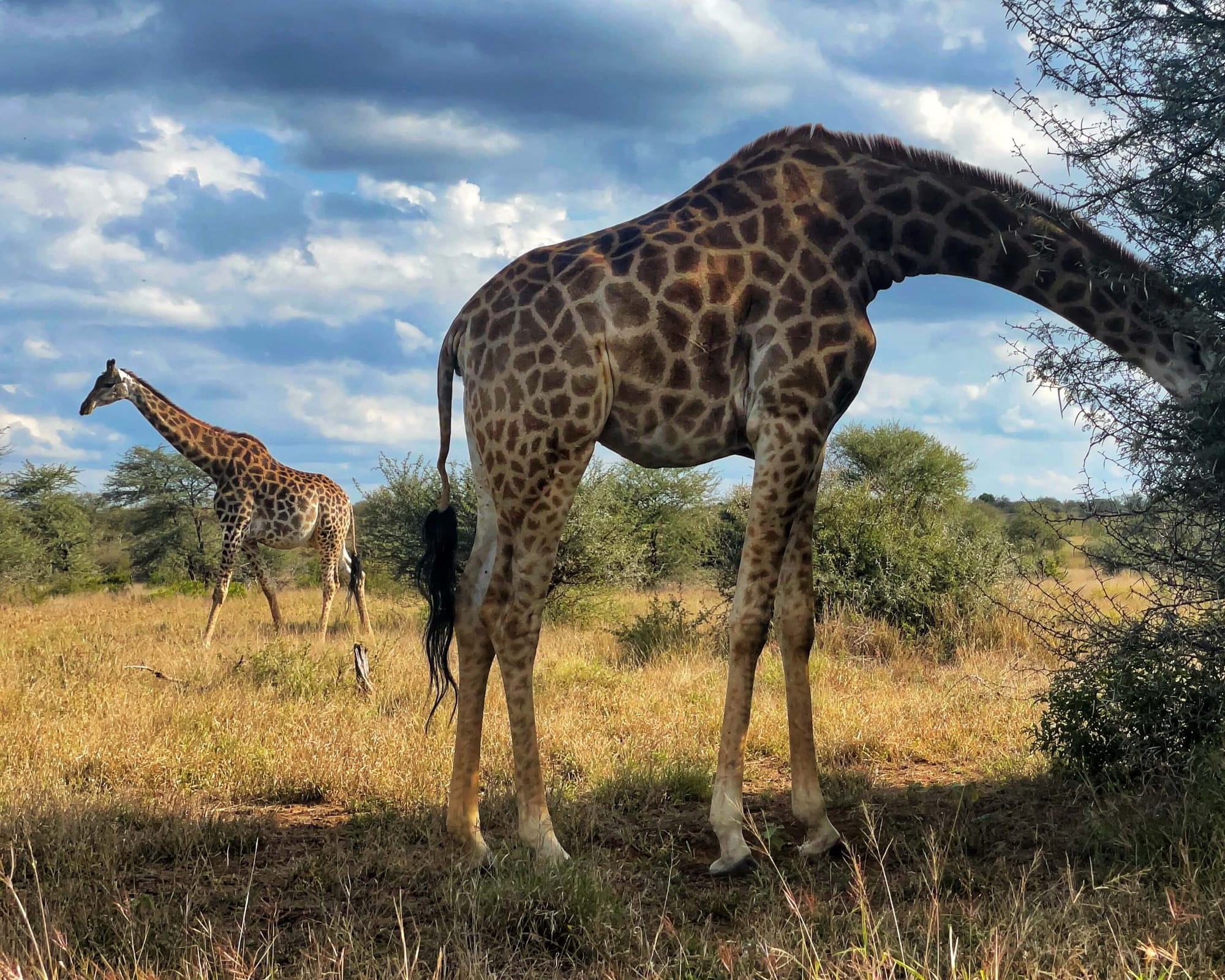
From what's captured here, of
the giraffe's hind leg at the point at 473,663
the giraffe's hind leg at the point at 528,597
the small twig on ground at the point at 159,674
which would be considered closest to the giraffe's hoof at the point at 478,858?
the giraffe's hind leg at the point at 473,663

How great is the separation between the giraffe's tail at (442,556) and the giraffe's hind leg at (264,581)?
31.3 feet

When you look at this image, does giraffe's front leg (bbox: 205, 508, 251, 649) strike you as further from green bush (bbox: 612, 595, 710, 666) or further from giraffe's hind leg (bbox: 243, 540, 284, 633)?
green bush (bbox: 612, 595, 710, 666)

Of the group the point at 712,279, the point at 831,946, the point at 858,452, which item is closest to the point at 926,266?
the point at 712,279

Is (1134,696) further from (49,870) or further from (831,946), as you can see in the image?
(49,870)

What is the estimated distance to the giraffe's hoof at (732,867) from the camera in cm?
453

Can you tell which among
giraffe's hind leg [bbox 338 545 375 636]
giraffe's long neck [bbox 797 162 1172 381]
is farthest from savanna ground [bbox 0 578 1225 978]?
giraffe's hind leg [bbox 338 545 375 636]

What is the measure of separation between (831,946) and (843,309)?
9.47 feet

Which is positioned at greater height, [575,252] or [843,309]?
[575,252]

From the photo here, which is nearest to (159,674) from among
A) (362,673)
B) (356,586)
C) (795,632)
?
(362,673)

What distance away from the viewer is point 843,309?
4.91 meters

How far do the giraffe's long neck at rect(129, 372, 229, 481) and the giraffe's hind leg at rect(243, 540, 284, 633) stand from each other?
120 centimetres

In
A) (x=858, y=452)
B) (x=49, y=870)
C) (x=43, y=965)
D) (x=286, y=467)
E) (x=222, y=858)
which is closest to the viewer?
(x=43, y=965)

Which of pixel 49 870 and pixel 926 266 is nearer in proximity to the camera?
pixel 49 870

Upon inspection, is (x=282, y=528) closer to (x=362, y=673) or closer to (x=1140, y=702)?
(x=362, y=673)
